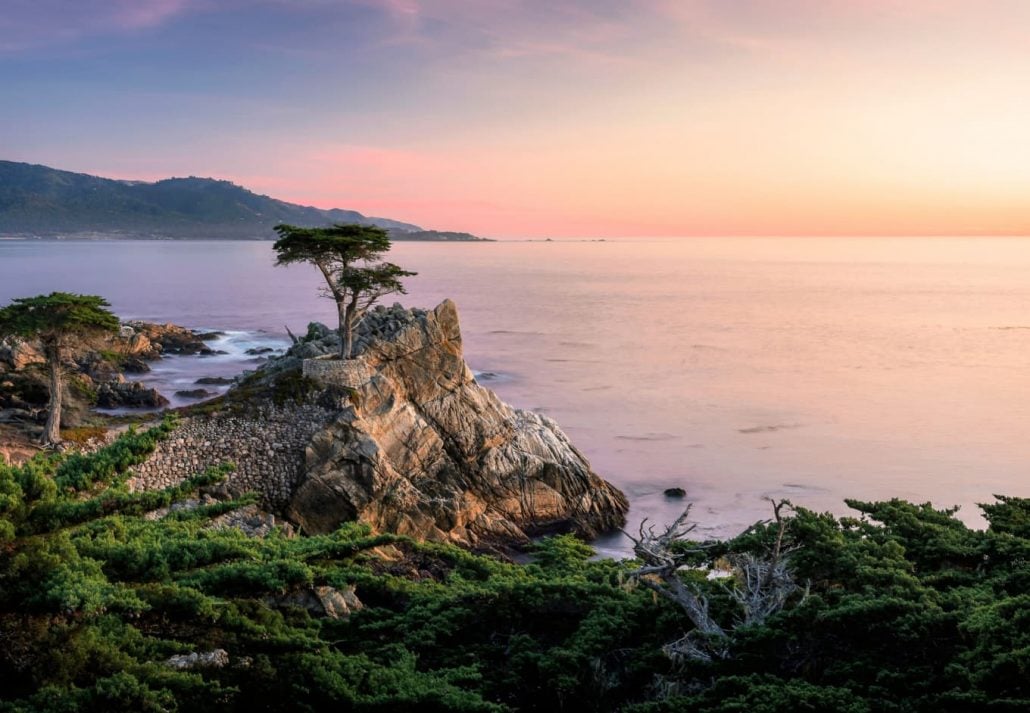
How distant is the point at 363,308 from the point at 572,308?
207ft

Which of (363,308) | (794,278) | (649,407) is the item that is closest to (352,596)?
(363,308)

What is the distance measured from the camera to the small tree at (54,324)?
72.1ft

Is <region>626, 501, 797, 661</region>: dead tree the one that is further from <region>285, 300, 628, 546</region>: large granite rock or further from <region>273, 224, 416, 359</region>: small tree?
<region>273, 224, 416, 359</region>: small tree

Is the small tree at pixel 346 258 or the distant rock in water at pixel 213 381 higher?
the small tree at pixel 346 258

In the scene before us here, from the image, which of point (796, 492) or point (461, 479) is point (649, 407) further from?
point (461, 479)

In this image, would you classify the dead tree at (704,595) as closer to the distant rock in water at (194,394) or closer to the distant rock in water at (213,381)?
the distant rock in water at (194,394)

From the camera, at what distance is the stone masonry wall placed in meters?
20.7

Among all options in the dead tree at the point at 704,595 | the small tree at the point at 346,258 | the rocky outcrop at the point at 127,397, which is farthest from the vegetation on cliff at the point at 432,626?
the rocky outcrop at the point at 127,397

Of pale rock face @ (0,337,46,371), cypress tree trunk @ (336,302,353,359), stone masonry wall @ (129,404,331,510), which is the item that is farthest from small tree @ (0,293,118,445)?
pale rock face @ (0,337,46,371)

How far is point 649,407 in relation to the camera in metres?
41.9

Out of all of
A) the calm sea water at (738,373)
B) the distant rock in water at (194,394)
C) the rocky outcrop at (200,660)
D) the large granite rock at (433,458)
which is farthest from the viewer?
the distant rock in water at (194,394)

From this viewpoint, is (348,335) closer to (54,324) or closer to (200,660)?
(54,324)

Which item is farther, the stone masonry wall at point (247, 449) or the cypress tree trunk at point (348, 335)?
the cypress tree trunk at point (348, 335)

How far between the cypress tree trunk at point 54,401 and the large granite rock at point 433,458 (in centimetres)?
686
